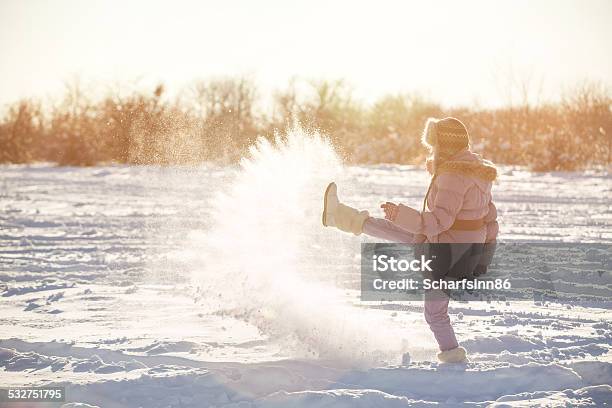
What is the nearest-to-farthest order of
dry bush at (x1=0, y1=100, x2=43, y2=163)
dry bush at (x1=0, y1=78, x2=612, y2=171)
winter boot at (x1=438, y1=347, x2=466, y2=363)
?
winter boot at (x1=438, y1=347, x2=466, y2=363), dry bush at (x1=0, y1=78, x2=612, y2=171), dry bush at (x1=0, y1=100, x2=43, y2=163)

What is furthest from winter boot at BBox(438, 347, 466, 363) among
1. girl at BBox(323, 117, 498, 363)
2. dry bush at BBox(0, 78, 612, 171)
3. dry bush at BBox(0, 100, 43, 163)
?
dry bush at BBox(0, 100, 43, 163)

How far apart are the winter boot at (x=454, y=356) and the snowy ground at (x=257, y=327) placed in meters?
0.08

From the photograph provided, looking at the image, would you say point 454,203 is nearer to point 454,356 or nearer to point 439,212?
point 439,212

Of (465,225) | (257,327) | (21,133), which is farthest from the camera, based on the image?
(21,133)

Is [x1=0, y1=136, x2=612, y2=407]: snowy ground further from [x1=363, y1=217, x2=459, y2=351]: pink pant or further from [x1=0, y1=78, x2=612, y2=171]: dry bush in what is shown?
[x1=0, y1=78, x2=612, y2=171]: dry bush

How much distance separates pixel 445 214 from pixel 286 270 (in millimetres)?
3228

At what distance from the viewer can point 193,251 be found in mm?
9305

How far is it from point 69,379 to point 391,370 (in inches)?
66.4

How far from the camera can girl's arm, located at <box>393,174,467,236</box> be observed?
3.94 m

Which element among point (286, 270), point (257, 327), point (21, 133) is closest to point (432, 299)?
point (257, 327)

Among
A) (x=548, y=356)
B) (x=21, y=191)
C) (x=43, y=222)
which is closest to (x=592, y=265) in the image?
(x=548, y=356)

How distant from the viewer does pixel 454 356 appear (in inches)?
168

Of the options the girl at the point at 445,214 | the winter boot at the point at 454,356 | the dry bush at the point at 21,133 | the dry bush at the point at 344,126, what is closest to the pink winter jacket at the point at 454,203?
the girl at the point at 445,214

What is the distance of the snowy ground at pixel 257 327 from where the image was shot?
3.88 meters
